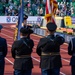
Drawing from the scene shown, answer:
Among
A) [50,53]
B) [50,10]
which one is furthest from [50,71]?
[50,10]

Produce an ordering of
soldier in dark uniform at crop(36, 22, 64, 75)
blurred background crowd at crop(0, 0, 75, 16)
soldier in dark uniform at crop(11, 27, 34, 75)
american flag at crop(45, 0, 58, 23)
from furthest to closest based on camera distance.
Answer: blurred background crowd at crop(0, 0, 75, 16)
american flag at crop(45, 0, 58, 23)
soldier in dark uniform at crop(36, 22, 64, 75)
soldier in dark uniform at crop(11, 27, 34, 75)

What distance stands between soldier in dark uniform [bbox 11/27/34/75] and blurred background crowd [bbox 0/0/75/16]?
28.0 meters

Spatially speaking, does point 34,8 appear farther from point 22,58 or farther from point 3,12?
point 22,58

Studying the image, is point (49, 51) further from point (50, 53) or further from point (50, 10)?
point (50, 10)

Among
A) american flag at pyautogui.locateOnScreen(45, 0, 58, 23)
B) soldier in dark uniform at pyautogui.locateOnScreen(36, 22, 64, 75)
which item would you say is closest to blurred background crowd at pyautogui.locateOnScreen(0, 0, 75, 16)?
american flag at pyautogui.locateOnScreen(45, 0, 58, 23)

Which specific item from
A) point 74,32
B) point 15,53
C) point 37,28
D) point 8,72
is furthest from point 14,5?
point 15,53

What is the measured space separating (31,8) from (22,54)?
30499mm

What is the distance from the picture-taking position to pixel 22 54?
7691 millimetres

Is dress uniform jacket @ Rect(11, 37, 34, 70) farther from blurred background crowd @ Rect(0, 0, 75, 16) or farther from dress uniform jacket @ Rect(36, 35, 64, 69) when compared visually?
blurred background crowd @ Rect(0, 0, 75, 16)

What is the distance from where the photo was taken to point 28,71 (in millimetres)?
7719

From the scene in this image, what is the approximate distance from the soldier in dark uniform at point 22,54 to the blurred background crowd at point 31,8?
28028 mm

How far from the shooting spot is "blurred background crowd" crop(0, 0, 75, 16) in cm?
3625

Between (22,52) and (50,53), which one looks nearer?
(22,52)

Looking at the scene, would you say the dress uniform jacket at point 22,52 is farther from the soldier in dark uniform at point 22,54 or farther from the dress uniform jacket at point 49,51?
the dress uniform jacket at point 49,51
